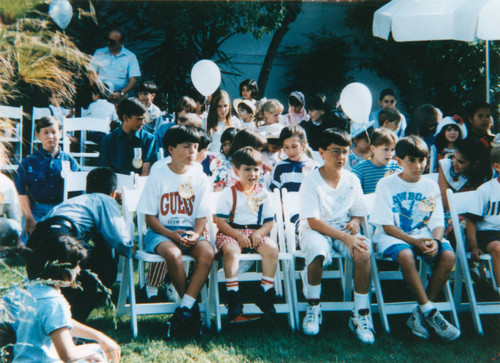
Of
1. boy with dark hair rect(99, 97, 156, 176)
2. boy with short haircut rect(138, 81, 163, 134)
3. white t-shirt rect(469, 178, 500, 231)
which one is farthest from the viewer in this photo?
boy with short haircut rect(138, 81, 163, 134)

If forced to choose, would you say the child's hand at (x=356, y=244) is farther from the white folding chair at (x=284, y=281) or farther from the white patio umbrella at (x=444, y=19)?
the white patio umbrella at (x=444, y=19)

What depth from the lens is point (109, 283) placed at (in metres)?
3.76

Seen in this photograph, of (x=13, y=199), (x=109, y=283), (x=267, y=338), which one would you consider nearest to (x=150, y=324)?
(x=109, y=283)

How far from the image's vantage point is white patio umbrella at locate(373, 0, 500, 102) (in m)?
5.74

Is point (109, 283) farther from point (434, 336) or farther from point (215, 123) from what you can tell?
point (215, 123)

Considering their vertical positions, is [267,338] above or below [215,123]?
below

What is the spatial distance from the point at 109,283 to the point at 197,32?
6.36m

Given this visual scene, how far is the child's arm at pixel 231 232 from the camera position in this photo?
12.9ft

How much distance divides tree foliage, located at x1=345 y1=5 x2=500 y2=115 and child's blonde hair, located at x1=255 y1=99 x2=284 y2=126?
144 inches

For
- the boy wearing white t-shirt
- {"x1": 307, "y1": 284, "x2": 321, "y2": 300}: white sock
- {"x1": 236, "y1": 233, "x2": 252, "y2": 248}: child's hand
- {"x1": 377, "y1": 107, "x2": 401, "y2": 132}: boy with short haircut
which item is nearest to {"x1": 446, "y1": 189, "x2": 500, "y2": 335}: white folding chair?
{"x1": 307, "y1": 284, "x2": 321, "y2": 300}: white sock

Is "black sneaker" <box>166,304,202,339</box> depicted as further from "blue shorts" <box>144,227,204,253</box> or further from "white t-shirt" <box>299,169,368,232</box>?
Result: "white t-shirt" <box>299,169,368,232</box>

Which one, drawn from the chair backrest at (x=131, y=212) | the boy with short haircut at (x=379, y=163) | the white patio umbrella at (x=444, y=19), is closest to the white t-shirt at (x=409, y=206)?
the boy with short haircut at (x=379, y=163)

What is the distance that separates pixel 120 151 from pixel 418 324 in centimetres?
300

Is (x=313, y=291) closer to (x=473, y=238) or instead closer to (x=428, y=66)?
(x=473, y=238)
